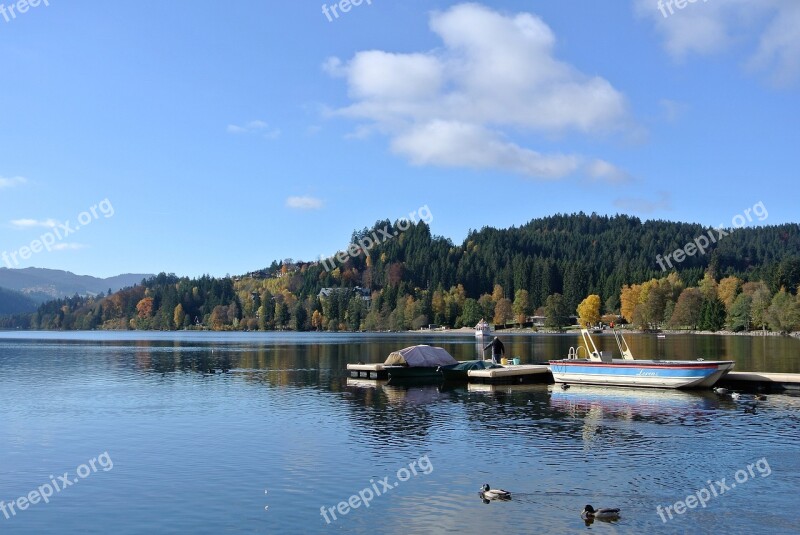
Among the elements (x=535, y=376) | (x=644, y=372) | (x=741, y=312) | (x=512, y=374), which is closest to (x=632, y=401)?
(x=644, y=372)

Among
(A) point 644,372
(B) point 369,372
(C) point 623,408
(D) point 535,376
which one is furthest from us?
(B) point 369,372

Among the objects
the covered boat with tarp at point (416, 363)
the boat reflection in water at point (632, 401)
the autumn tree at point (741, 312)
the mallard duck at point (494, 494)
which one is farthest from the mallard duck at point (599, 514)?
the autumn tree at point (741, 312)

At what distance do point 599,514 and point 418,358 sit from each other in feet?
165

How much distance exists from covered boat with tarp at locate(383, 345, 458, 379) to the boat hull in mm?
12800

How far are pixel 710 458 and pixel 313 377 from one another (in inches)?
1939

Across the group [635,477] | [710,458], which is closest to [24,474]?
[635,477]

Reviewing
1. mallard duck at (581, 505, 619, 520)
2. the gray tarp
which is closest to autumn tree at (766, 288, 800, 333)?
the gray tarp

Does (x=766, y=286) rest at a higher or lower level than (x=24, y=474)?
higher

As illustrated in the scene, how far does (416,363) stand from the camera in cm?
7300

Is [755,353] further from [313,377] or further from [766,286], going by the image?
[766,286]

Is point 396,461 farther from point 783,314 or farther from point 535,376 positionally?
point 783,314

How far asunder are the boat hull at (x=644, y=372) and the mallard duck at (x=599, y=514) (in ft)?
123

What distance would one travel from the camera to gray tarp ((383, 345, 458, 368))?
73.0 meters

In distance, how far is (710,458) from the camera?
32.4 m
